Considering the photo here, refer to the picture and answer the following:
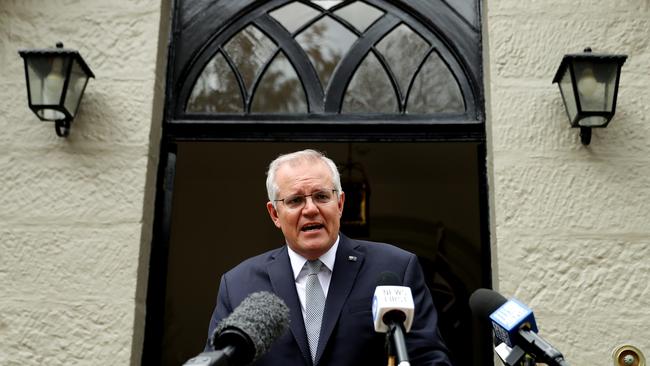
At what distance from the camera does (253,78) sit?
451cm

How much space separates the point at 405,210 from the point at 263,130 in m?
5.32

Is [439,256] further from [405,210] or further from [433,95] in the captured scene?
[433,95]

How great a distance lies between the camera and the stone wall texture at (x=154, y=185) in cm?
387

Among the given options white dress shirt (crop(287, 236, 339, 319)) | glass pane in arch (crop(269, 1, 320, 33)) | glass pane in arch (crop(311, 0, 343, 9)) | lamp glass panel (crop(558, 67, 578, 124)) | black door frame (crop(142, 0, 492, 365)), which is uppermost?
glass pane in arch (crop(311, 0, 343, 9))

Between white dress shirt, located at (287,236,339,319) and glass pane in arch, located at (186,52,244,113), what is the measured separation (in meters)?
1.85

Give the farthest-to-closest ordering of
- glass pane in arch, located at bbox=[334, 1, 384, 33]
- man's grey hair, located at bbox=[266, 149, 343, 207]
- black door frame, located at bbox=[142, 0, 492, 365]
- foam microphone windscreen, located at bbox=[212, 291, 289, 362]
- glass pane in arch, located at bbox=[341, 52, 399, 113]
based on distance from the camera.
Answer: glass pane in arch, located at bbox=[334, 1, 384, 33] → glass pane in arch, located at bbox=[341, 52, 399, 113] → black door frame, located at bbox=[142, 0, 492, 365] → man's grey hair, located at bbox=[266, 149, 343, 207] → foam microphone windscreen, located at bbox=[212, 291, 289, 362]

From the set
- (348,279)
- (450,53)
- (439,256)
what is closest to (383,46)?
→ (450,53)

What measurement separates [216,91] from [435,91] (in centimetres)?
133

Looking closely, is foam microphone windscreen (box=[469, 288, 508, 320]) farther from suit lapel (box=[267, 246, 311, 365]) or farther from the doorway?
the doorway

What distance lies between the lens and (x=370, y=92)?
4.46m

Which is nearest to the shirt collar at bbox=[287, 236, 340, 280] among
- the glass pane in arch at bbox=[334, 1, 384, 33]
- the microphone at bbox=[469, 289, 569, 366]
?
the microphone at bbox=[469, 289, 569, 366]

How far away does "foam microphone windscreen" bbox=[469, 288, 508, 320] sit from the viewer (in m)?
2.15

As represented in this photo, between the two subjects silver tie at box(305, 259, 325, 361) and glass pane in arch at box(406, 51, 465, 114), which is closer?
silver tie at box(305, 259, 325, 361)

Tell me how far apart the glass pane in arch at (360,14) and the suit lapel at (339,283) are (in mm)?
2052
